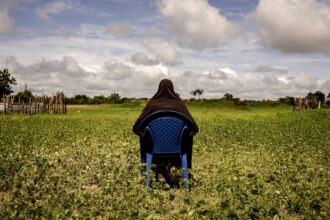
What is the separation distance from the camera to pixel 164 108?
8.37m

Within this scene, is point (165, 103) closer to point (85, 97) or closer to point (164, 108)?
point (164, 108)

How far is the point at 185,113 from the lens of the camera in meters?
8.42

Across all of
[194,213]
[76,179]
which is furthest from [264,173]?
[194,213]

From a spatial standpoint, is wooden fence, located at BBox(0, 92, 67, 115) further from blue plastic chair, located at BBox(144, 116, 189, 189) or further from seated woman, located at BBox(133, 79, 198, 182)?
blue plastic chair, located at BBox(144, 116, 189, 189)

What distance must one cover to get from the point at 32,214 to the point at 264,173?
6.14 metres

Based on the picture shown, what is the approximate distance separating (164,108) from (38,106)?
39415mm

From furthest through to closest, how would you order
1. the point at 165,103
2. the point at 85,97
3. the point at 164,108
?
the point at 85,97, the point at 165,103, the point at 164,108

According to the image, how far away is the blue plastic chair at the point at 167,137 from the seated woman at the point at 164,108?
15cm

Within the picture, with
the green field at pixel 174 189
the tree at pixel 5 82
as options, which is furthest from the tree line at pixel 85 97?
the green field at pixel 174 189

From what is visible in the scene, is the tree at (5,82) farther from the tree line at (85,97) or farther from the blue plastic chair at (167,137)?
the blue plastic chair at (167,137)

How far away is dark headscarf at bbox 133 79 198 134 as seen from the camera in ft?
27.6

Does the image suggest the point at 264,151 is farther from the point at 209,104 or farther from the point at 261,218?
the point at 209,104

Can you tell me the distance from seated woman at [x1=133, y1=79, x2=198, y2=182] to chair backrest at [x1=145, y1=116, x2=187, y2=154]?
15 cm

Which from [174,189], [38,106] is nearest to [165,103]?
[174,189]
